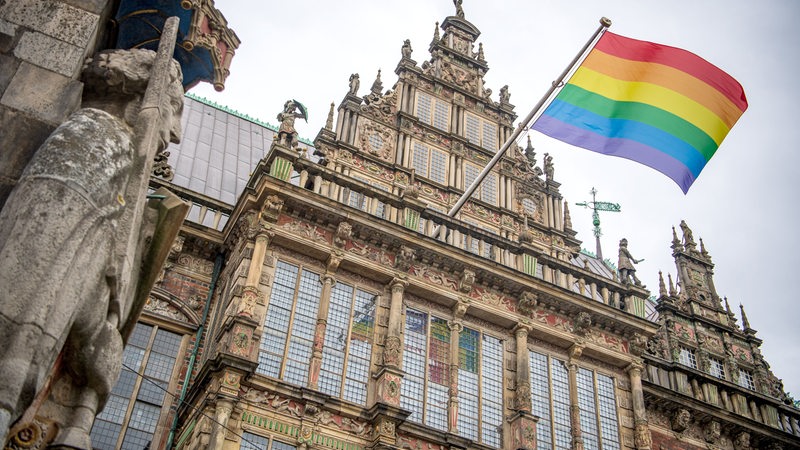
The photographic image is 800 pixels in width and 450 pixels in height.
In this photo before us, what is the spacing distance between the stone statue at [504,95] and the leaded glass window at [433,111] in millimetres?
1995

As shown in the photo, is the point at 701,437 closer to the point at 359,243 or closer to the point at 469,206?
the point at 469,206

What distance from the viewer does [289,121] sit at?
1745cm

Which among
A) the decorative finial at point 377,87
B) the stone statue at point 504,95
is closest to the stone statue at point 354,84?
the decorative finial at point 377,87

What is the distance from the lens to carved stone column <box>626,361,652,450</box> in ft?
54.5

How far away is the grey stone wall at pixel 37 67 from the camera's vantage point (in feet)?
14.4

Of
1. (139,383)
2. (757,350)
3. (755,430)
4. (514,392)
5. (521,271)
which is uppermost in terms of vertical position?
(757,350)

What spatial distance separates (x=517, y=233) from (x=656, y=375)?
4.94 metres

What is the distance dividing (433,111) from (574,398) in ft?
30.5

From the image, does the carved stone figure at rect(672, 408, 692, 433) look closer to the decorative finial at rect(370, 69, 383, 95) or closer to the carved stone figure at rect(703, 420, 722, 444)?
the carved stone figure at rect(703, 420, 722, 444)

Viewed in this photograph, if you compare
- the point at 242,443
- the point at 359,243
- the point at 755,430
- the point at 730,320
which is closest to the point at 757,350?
the point at 730,320

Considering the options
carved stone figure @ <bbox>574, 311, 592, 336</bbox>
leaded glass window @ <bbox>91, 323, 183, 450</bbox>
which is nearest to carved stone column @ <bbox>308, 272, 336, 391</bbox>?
leaded glass window @ <bbox>91, 323, 183, 450</bbox>

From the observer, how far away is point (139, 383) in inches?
577

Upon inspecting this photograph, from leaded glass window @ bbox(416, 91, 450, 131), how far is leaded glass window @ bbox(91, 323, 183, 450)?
957 centimetres

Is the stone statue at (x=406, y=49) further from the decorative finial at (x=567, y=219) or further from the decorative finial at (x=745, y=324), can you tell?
the decorative finial at (x=745, y=324)
